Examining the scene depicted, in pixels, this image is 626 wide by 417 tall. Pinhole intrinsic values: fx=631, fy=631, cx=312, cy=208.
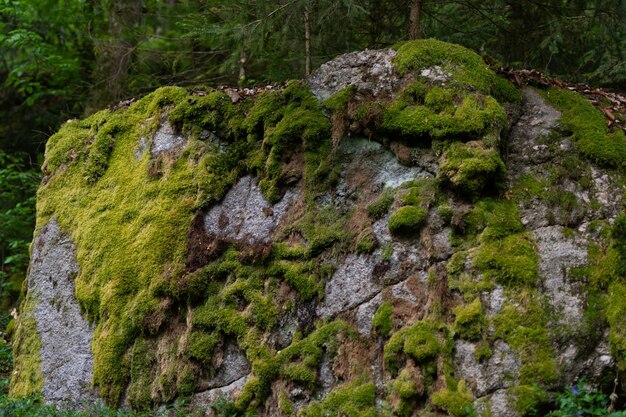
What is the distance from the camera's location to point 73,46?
15086 mm

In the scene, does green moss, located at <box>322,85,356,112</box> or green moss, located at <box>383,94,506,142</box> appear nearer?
green moss, located at <box>383,94,506,142</box>

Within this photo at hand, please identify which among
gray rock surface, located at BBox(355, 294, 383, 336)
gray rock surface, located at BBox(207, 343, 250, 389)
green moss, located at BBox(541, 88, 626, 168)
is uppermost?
green moss, located at BBox(541, 88, 626, 168)

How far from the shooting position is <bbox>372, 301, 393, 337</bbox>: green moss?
5238mm

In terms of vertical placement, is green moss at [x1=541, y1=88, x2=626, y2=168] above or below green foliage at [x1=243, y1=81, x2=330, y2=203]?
above

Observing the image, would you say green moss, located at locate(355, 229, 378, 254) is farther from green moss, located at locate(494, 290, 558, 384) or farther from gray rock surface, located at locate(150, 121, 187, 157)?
gray rock surface, located at locate(150, 121, 187, 157)

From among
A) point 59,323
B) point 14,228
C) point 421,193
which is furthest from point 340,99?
point 14,228

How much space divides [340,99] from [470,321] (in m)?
2.78

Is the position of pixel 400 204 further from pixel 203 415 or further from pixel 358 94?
pixel 203 415

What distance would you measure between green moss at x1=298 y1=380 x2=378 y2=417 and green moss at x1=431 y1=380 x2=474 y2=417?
0.55 metres

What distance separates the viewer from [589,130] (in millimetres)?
5887

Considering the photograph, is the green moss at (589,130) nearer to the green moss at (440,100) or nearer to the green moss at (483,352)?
the green moss at (440,100)

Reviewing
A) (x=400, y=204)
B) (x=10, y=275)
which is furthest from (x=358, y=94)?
(x=10, y=275)

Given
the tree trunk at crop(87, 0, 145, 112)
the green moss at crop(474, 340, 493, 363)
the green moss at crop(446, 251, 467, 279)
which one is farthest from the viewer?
the tree trunk at crop(87, 0, 145, 112)

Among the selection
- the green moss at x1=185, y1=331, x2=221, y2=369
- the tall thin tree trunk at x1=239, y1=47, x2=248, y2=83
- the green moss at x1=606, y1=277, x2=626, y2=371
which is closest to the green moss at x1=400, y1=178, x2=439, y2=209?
the green moss at x1=606, y1=277, x2=626, y2=371
